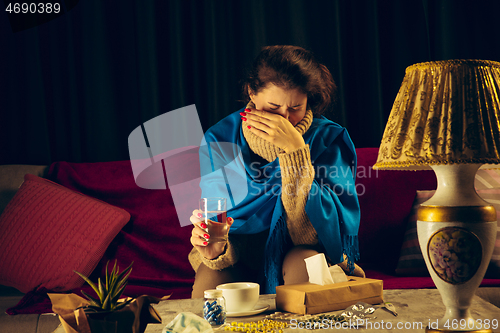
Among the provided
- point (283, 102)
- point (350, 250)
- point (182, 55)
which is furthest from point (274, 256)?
point (182, 55)

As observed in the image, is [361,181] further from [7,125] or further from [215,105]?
[7,125]

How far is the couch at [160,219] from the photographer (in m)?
1.61

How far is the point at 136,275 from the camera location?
168 centimetres

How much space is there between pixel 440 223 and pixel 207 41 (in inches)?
72.3

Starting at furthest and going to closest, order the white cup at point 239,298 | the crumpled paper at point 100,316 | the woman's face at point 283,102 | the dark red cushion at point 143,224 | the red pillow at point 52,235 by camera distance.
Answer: the dark red cushion at point 143,224, the red pillow at point 52,235, the woman's face at point 283,102, the white cup at point 239,298, the crumpled paper at point 100,316

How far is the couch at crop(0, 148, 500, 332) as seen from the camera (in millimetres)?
1610

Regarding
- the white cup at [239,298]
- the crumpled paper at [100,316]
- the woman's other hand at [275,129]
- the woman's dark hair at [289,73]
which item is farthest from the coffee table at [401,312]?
the woman's dark hair at [289,73]

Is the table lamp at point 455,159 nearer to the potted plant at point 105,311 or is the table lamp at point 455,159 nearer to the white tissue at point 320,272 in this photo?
the white tissue at point 320,272

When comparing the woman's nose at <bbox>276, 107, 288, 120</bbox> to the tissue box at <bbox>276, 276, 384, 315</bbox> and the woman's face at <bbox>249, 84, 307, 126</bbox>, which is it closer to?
the woman's face at <bbox>249, 84, 307, 126</bbox>

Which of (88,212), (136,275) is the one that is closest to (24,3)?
(88,212)

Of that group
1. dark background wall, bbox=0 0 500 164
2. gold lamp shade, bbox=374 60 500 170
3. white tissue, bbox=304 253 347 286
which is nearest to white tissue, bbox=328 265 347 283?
white tissue, bbox=304 253 347 286

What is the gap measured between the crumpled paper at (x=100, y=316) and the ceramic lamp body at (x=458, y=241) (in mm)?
487

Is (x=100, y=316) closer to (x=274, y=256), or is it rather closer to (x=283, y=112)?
(x=274, y=256)

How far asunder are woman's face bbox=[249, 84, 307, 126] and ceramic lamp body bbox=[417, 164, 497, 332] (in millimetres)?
758
